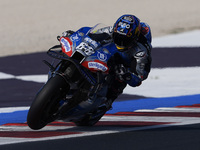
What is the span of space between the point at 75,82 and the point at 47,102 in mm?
440

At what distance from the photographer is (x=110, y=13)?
30906 mm

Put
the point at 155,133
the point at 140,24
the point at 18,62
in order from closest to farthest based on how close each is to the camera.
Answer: the point at 155,133 < the point at 140,24 < the point at 18,62

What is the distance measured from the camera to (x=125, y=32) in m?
6.87

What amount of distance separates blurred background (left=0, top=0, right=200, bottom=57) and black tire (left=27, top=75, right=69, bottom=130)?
12517 mm

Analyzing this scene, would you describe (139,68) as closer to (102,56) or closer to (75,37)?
(102,56)

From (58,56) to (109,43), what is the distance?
2.45 feet

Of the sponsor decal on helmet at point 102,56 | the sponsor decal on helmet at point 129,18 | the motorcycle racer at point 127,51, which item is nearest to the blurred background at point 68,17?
the motorcycle racer at point 127,51

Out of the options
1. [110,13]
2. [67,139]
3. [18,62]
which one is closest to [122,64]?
[67,139]

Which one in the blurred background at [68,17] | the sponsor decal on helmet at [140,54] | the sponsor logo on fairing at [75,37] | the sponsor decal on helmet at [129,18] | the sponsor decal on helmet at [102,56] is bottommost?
the blurred background at [68,17]

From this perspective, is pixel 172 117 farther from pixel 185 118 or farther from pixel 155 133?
pixel 155 133

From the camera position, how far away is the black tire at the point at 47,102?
6.26m

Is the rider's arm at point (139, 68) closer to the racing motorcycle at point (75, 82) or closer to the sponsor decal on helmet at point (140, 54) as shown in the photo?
the sponsor decal on helmet at point (140, 54)

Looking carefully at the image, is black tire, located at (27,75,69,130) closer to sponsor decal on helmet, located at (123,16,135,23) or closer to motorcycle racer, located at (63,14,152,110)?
motorcycle racer, located at (63,14,152,110)

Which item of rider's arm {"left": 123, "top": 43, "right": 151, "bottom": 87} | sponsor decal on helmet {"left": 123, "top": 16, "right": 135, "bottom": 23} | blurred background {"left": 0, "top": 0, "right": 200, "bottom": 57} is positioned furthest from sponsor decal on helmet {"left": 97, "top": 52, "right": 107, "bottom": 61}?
blurred background {"left": 0, "top": 0, "right": 200, "bottom": 57}
